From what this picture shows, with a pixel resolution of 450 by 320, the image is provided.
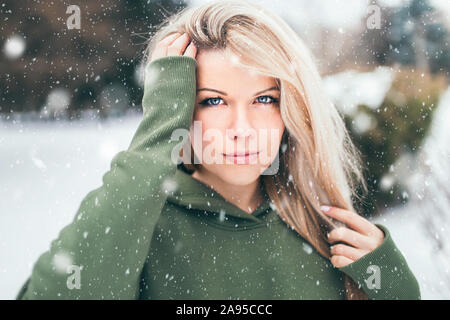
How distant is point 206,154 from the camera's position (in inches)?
56.0

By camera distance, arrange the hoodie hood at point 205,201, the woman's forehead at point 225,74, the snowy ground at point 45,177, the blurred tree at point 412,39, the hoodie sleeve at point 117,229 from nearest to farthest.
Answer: the hoodie sleeve at point 117,229
the woman's forehead at point 225,74
the hoodie hood at point 205,201
the snowy ground at point 45,177
the blurred tree at point 412,39

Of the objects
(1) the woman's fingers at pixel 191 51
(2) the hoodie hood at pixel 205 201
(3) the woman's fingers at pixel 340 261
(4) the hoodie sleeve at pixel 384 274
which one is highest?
(1) the woman's fingers at pixel 191 51

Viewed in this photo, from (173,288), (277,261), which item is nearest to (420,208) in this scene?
(277,261)

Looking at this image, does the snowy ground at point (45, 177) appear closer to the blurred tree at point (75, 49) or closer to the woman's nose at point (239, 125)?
the blurred tree at point (75, 49)

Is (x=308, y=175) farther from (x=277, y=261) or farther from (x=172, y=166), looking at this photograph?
(x=172, y=166)

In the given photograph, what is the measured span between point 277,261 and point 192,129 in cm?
53

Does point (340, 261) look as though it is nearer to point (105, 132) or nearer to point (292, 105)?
point (292, 105)

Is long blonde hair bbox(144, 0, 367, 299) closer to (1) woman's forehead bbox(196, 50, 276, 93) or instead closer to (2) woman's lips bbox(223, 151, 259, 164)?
(1) woman's forehead bbox(196, 50, 276, 93)

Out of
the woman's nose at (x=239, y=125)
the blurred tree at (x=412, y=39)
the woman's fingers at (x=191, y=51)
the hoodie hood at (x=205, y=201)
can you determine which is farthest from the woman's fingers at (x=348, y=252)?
the blurred tree at (x=412, y=39)

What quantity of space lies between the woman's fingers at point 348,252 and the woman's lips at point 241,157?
1.44 ft

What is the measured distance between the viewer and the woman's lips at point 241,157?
4.48 feet

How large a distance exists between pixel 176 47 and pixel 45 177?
803 mm

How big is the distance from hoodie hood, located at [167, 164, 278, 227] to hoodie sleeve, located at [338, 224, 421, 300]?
36cm

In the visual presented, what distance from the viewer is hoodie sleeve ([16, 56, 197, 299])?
1129 millimetres
